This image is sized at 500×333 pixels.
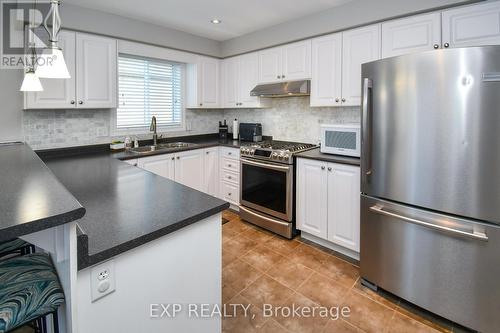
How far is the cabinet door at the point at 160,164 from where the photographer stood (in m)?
3.22

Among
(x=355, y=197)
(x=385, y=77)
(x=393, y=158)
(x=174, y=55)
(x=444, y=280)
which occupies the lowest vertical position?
(x=444, y=280)

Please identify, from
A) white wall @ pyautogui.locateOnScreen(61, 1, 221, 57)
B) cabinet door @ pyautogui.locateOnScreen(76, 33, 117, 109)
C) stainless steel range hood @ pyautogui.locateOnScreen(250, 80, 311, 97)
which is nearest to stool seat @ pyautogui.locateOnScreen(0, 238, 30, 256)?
cabinet door @ pyautogui.locateOnScreen(76, 33, 117, 109)

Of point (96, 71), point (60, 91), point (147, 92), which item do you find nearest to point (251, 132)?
point (147, 92)

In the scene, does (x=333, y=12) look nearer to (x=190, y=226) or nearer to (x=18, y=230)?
(x=190, y=226)

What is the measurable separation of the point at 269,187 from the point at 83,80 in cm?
226

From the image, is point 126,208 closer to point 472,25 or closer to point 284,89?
point 284,89

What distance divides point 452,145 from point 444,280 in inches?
34.9

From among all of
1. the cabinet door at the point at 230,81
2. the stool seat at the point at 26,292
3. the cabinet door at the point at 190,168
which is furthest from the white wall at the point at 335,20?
the stool seat at the point at 26,292

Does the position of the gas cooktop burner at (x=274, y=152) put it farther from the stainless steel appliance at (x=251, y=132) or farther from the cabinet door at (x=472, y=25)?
the cabinet door at (x=472, y=25)

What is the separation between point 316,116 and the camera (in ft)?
11.8

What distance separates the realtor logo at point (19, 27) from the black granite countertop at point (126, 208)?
135 cm

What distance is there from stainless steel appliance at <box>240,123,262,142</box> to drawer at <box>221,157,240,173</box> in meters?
0.47

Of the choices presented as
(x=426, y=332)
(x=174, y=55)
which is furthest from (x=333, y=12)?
(x=426, y=332)

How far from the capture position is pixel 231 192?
393 centimetres
